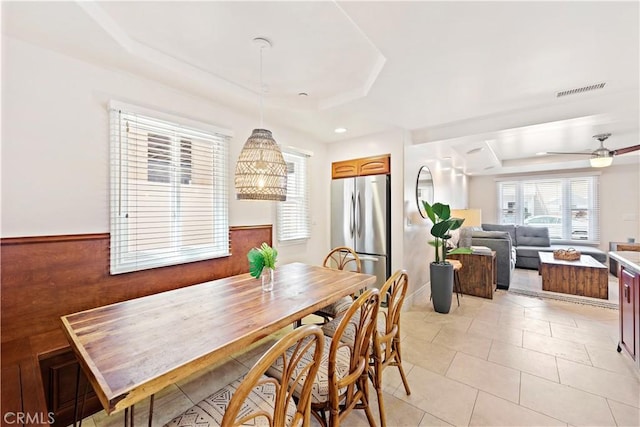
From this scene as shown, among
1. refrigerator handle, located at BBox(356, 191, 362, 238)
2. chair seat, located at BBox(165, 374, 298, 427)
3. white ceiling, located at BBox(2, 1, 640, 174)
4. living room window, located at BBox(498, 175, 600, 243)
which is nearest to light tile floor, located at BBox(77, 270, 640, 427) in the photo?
chair seat, located at BBox(165, 374, 298, 427)

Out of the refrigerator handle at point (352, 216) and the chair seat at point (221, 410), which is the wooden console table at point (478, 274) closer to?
the refrigerator handle at point (352, 216)

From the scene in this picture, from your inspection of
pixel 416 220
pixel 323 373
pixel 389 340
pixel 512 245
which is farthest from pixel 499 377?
pixel 512 245

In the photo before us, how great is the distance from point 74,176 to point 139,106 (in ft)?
2.32

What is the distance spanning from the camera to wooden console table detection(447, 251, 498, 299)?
3906mm

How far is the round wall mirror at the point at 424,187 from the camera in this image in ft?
12.7

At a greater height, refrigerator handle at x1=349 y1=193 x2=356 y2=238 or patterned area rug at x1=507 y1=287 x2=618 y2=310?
refrigerator handle at x1=349 y1=193 x2=356 y2=238

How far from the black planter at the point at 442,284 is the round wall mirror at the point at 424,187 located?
94 centimetres

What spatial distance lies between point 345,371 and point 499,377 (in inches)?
60.3

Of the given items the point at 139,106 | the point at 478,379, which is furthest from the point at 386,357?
the point at 139,106

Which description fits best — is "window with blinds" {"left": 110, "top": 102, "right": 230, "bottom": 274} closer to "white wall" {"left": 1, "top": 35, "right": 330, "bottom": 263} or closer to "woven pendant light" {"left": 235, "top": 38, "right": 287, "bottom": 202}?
"white wall" {"left": 1, "top": 35, "right": 330, "bottom": 263}

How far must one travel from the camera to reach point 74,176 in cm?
182

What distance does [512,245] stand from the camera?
5.71 meters

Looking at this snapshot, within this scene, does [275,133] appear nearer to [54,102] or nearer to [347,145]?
[347,145]

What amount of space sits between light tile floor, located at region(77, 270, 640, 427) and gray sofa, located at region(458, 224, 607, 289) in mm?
1186
